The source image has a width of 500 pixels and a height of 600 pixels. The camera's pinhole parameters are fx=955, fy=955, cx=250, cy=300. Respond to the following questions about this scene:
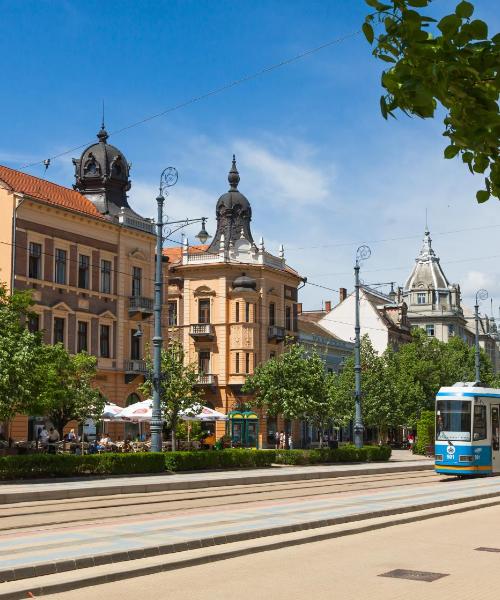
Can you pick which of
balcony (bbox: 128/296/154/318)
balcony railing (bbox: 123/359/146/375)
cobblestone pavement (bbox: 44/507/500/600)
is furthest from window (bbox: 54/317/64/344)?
cobblestone pavement (bbox: 44/507/500/600)

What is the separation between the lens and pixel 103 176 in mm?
54938

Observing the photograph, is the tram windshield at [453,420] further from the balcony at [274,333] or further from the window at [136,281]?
the balcony at [274,333]

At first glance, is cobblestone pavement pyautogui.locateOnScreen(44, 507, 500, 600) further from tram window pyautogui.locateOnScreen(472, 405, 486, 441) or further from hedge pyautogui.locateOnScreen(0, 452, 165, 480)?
tram window pyautogui.locateOnScreen(472, 405, 486, 441)

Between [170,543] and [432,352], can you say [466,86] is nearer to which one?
[170,543]

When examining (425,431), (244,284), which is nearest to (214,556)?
(425,431)

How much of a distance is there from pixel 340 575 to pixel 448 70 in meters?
7.44

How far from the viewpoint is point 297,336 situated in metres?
71.7

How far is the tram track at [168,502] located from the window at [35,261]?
21460 millimetres

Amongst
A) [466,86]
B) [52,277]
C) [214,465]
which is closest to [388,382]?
[52,277]

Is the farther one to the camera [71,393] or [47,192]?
[47,192]

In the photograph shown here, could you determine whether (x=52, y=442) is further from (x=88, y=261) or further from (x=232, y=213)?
(x=232, y=213)

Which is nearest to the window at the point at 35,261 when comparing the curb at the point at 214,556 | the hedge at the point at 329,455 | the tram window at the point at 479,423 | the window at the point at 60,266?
the window at the point at 60,266

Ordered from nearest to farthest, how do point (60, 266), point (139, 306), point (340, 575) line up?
point (340, 575), point (60, 266), point (139, 306)

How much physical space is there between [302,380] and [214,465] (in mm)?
9894
